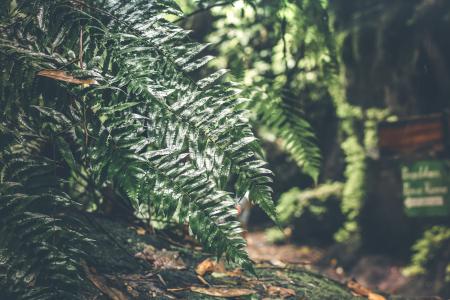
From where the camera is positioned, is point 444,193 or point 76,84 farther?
point 444,193

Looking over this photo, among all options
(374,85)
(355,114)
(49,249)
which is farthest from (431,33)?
(49,249)

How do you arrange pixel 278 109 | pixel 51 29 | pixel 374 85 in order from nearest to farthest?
pixel 51 29, pixel 278 109, pixel 374 85

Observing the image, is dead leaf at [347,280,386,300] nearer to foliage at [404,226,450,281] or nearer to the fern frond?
the fern frond

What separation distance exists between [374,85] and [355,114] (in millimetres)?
443

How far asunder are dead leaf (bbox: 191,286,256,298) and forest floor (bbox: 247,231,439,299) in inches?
112

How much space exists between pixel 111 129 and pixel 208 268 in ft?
2.69

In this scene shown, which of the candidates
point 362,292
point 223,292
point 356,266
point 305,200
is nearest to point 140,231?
point 223,292

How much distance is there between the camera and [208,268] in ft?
5.10

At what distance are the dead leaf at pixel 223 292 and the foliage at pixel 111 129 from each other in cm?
47

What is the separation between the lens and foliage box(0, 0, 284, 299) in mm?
878

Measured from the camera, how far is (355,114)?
18.8 feet

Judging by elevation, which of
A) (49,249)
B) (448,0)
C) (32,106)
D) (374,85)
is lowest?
(49,249)

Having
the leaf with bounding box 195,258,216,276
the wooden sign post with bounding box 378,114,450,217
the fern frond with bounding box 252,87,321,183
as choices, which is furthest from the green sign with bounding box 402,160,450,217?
the leaf with bounding box 195,258,216,276

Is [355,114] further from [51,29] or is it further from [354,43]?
[51,29]
